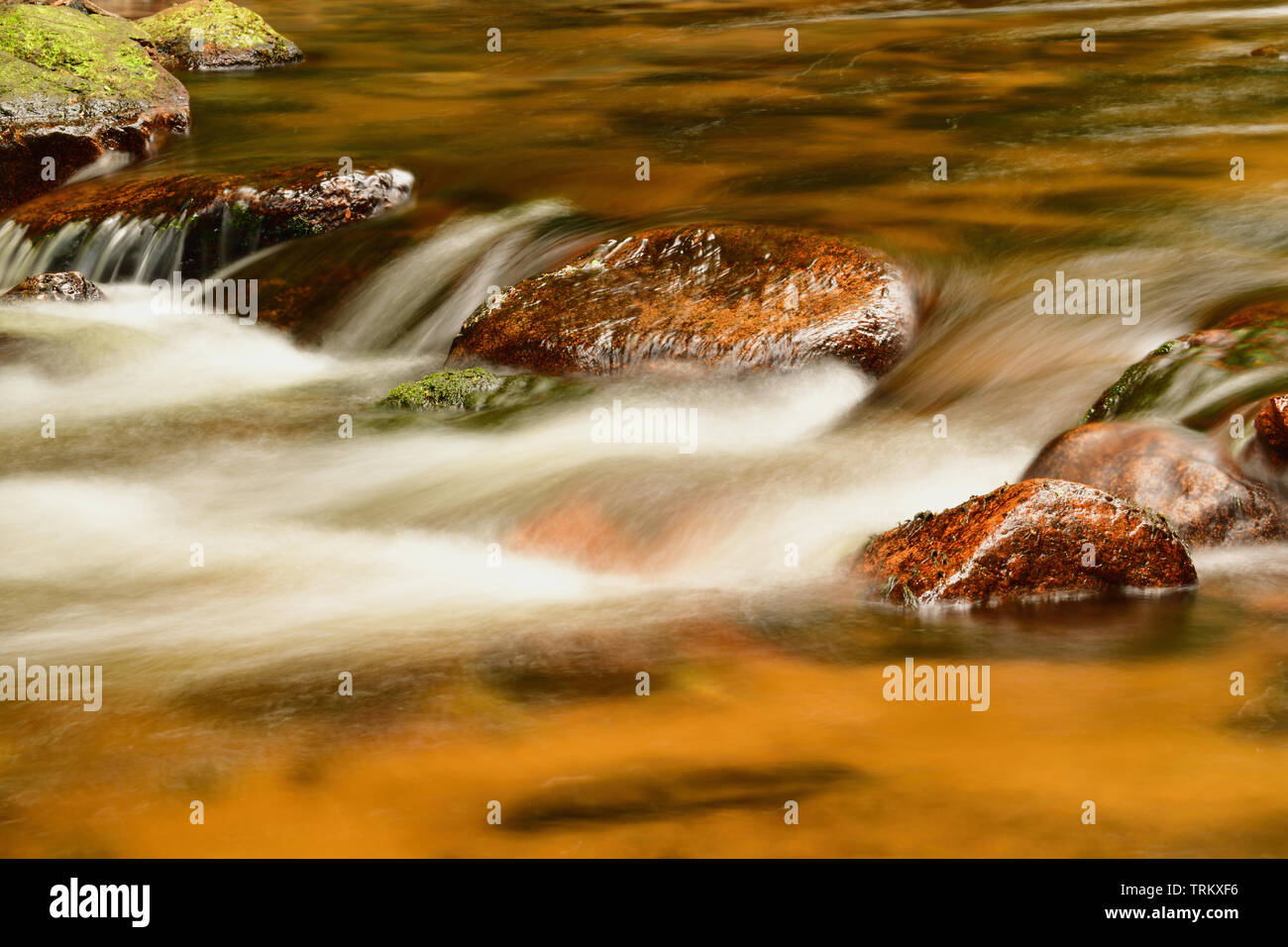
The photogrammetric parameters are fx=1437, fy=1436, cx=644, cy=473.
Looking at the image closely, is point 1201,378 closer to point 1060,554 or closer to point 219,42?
point 1060,554

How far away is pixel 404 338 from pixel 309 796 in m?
5.80

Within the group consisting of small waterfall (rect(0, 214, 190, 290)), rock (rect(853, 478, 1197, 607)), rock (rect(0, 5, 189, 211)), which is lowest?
rock (rect(853, 478, 1197, 607))

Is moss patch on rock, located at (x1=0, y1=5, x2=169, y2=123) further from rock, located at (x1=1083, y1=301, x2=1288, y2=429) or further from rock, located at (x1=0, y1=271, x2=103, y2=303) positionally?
rock, located at (x1=1083, y1=301, x2=1288, y2=429)

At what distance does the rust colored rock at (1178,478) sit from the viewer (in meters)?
5.73

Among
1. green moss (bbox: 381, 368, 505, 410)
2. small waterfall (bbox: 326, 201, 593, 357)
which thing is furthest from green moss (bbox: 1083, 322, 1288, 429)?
small waterfall (bbox: 326, 201, 593, 357)

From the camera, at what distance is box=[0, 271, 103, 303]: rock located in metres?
10.4

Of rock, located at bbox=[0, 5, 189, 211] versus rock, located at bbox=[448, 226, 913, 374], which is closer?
rock, located at bbox=[448, 226, 913, 374]

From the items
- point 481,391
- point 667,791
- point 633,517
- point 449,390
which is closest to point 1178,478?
point 633,517

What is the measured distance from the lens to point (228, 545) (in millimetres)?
6590

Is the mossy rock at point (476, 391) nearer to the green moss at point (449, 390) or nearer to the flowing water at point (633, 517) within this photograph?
the green moss at point (449, 390)

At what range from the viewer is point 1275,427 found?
5.77 metres

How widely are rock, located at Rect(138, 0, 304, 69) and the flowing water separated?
221cm

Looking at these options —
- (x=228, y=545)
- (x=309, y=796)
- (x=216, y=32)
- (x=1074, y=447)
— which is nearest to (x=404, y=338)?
(x=228, y=545)

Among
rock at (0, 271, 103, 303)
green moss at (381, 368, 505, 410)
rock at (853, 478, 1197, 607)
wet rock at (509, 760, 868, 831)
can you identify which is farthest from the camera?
rock at (0, 271, 103, 303)
